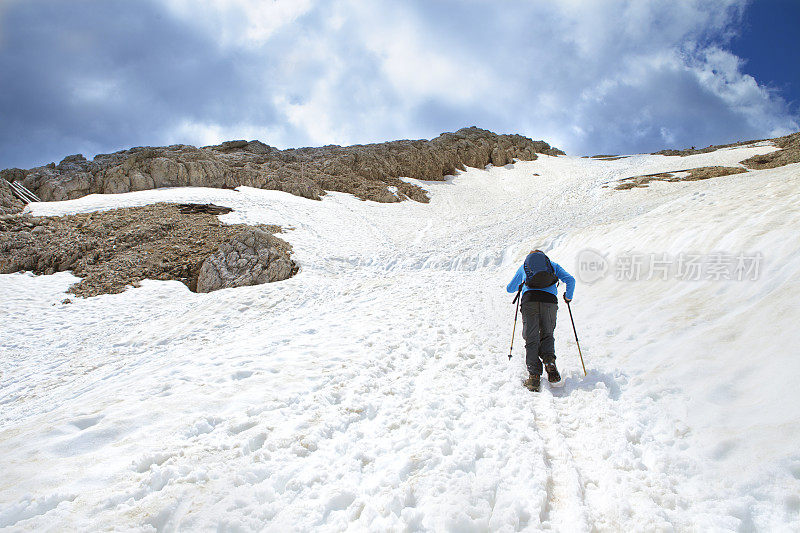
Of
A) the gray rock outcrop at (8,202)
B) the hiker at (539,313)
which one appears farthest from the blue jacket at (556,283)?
the gray rock outcrop at (8,202)

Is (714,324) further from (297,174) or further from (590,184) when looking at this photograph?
(297,174)

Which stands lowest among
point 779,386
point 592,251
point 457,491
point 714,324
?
point 457,491

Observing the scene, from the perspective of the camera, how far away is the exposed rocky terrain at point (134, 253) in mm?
13906

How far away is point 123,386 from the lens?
5.23m

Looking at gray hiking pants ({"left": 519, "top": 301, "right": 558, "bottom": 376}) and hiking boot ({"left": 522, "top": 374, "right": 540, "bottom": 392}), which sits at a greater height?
gray hiking pants ({"left": 519, "top": 301, "right": 558, "bottom": 376})

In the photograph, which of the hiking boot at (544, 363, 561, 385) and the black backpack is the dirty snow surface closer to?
the hiking boot at (544, 363, 561, 385)

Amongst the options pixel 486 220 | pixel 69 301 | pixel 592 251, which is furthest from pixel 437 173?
pixel 69 301

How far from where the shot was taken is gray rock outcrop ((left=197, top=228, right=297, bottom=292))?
13.8m

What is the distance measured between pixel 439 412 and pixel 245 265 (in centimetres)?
A: 1253

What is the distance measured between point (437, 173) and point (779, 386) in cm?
4701

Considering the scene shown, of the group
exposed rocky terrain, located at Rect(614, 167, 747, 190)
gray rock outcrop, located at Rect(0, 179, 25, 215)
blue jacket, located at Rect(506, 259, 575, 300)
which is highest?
exposed rocky terrain, located at Rect(614, 167, 747, 190)

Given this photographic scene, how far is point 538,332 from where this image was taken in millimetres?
5316

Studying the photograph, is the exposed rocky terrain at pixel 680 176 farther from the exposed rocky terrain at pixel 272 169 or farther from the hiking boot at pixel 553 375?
the hiking boot at pixel 553 375

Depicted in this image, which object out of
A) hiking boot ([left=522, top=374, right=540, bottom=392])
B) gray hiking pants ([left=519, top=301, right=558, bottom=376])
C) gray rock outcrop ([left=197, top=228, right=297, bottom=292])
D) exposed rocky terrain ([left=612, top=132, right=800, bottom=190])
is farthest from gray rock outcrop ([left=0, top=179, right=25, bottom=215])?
exposed rocky terrain ([left=612, top=132, right=800, bottom=190])
